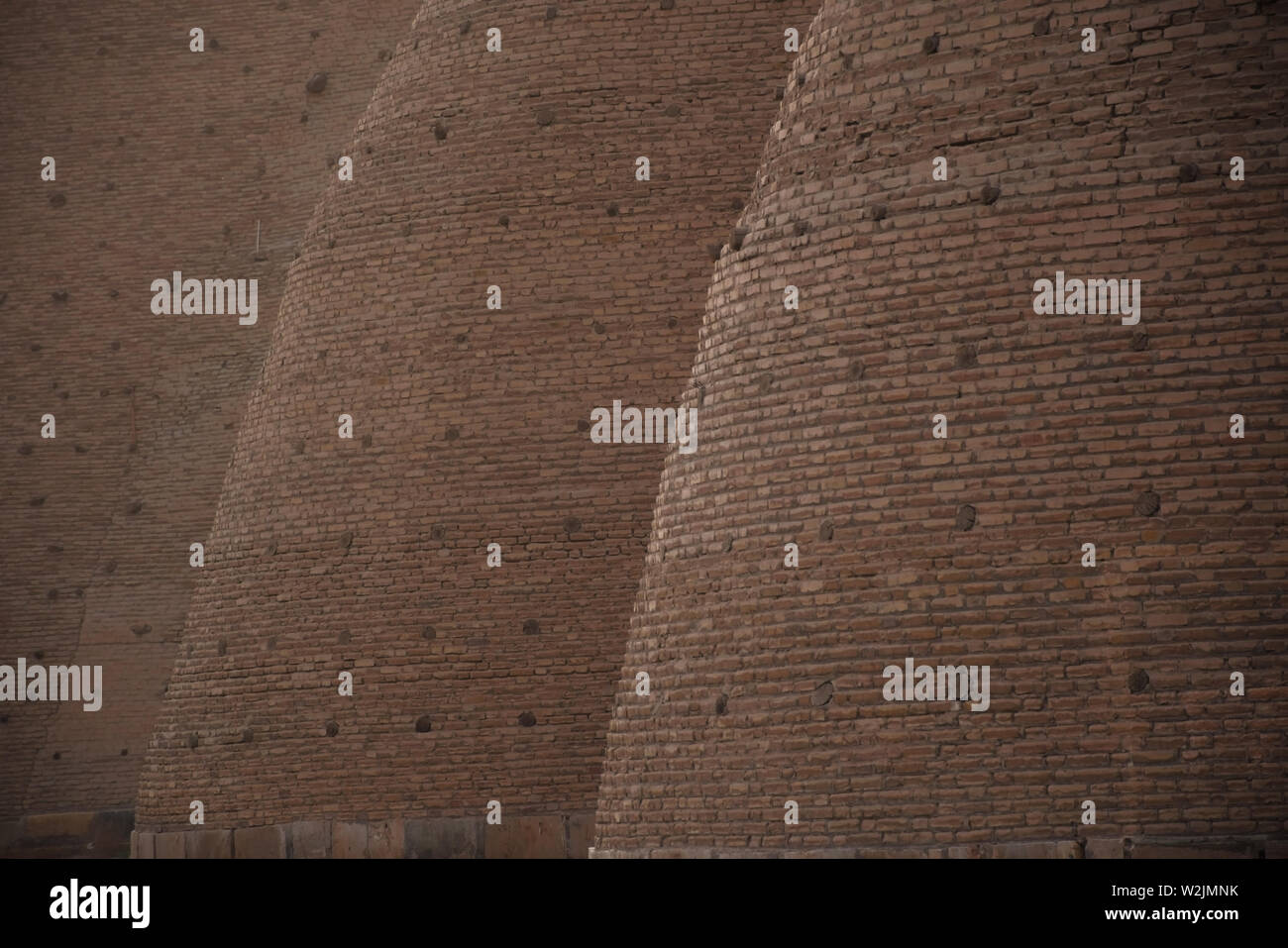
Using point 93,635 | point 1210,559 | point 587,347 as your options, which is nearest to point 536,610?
point 587,347

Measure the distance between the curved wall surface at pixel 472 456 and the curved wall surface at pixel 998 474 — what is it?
338 centimetres

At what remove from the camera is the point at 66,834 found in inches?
767

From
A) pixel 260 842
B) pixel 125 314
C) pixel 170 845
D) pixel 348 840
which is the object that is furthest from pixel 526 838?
pixel 125 314

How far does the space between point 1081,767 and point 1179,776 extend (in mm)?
377

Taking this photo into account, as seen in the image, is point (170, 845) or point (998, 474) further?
point (170, 845)

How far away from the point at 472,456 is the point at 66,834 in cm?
846

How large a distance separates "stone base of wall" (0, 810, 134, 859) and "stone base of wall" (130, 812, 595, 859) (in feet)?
21.9

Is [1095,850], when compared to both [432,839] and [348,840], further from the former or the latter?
[348,840]

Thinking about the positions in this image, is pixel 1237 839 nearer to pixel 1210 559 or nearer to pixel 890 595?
pixel 1210 559

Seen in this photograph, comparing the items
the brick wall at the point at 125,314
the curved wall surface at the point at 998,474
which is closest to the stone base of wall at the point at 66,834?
the brick wall at the point at 125,314

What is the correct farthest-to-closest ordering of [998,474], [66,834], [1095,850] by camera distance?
1. [66,834]
2. [998,474]
3. [1095,850]

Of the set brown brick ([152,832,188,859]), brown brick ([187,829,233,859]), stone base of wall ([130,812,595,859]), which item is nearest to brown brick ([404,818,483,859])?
stone base of wall ([130,812,595,859])

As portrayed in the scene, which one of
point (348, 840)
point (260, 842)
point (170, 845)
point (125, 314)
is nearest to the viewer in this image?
point (348, 840)

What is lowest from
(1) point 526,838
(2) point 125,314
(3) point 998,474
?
(1) point 526,838
